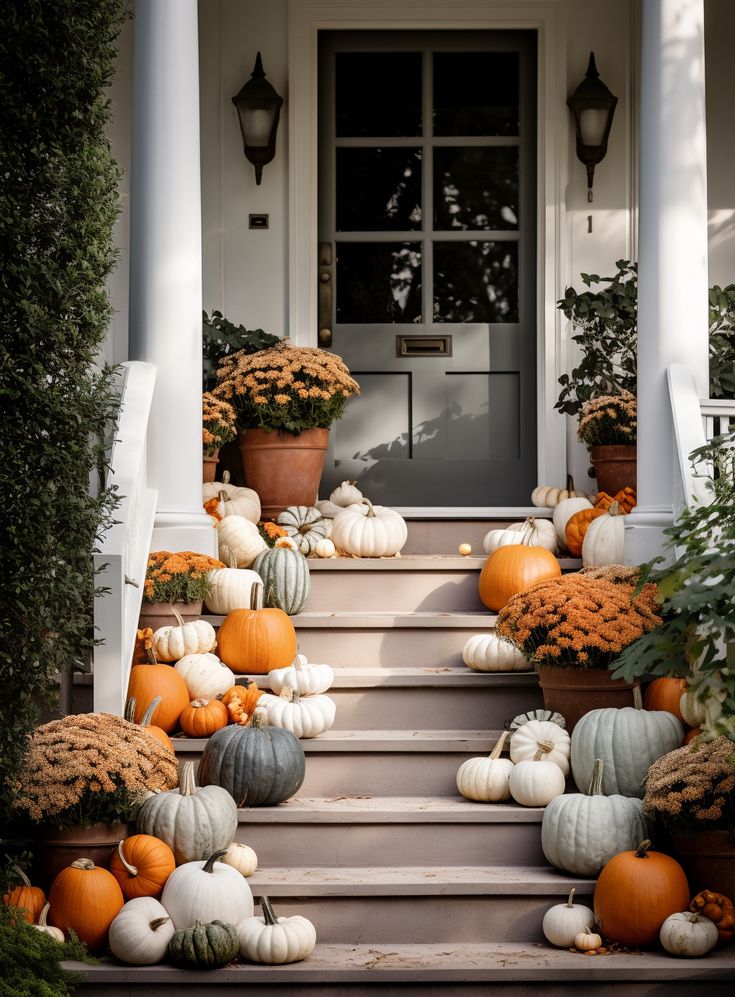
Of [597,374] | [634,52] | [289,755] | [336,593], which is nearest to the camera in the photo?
[289,755]

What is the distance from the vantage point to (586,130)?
6.77 meters

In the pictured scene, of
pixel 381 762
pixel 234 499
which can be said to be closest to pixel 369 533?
pixel 234 499

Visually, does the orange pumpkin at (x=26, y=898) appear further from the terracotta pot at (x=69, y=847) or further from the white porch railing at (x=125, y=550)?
the white porch railing at (x=125, y=550)

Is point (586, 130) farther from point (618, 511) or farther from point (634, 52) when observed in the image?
point (618, 511)

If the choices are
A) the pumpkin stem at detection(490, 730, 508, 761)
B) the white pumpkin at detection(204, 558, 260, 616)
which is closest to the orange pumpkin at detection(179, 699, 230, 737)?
the white pumpkin at detection(204, 558, 260, 616)

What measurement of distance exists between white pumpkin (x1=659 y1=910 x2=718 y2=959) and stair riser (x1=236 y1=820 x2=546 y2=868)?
1.86 feet

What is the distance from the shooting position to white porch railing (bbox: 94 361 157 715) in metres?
4.21

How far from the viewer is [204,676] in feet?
15.1

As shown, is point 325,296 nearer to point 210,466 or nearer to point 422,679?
point 210,466

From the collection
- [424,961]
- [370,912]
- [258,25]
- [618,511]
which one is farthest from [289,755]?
[258,25]

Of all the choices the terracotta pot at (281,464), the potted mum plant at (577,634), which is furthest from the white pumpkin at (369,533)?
the potted mum plant at (577,634)

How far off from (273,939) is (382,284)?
14.1 feet

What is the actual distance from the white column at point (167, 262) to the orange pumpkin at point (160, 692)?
2.66 feet

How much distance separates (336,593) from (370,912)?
1886mm
